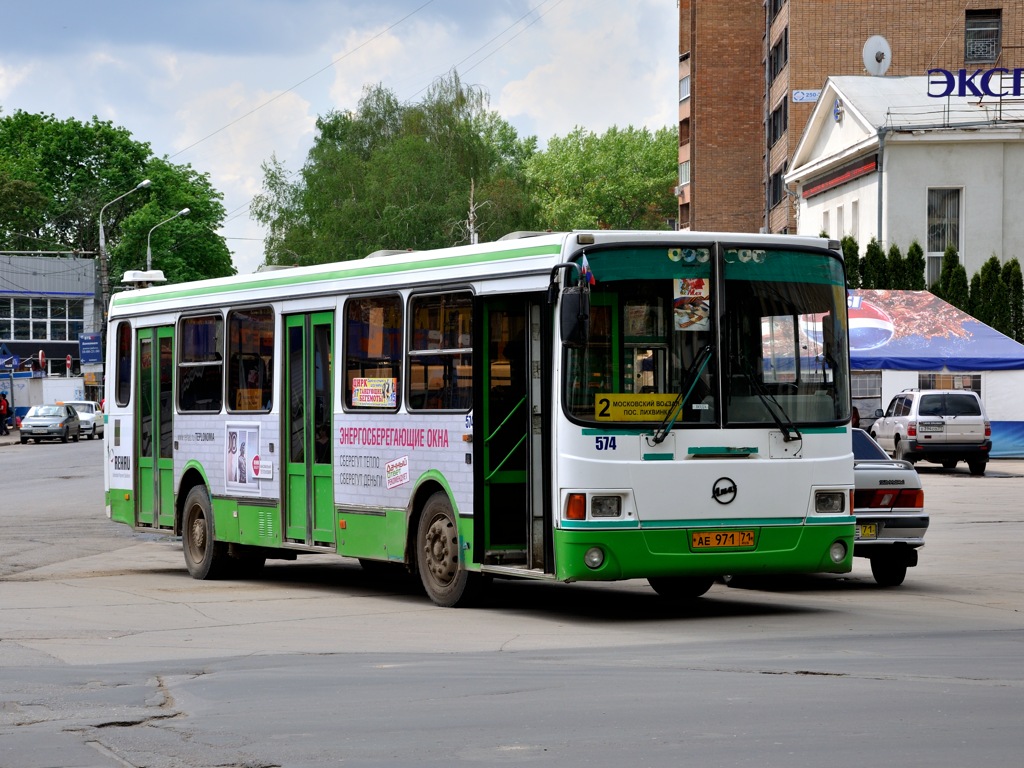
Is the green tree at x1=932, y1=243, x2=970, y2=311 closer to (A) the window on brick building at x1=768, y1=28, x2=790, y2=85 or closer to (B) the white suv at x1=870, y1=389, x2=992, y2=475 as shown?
(B) the white suv at x1=870, y1=389, x2=992, y2=475

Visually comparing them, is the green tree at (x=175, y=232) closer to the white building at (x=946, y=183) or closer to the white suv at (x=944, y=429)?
the white building at (x=946, y=183)

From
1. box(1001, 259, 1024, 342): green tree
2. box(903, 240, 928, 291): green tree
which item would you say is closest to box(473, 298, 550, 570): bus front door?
box(903, 240, 928, 291): green tree

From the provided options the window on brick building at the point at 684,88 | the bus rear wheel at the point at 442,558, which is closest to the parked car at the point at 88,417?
the window on brick building at the point at 684,88

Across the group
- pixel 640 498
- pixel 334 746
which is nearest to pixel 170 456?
pixel 640 498

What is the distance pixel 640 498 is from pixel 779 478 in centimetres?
115

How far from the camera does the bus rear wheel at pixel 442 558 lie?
13352mm

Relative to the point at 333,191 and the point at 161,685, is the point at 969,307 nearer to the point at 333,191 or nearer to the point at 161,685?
the point at 333,191

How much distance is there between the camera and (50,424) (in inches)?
2613

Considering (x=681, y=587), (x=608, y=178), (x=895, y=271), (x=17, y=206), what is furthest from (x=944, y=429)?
(x=608, y=178)

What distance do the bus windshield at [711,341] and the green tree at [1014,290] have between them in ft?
128

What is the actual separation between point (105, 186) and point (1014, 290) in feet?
194

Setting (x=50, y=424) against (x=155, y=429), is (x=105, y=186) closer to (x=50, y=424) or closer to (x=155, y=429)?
(x=50, y=424)

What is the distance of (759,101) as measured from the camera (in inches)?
3216

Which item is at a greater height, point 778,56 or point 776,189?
point 778,56
